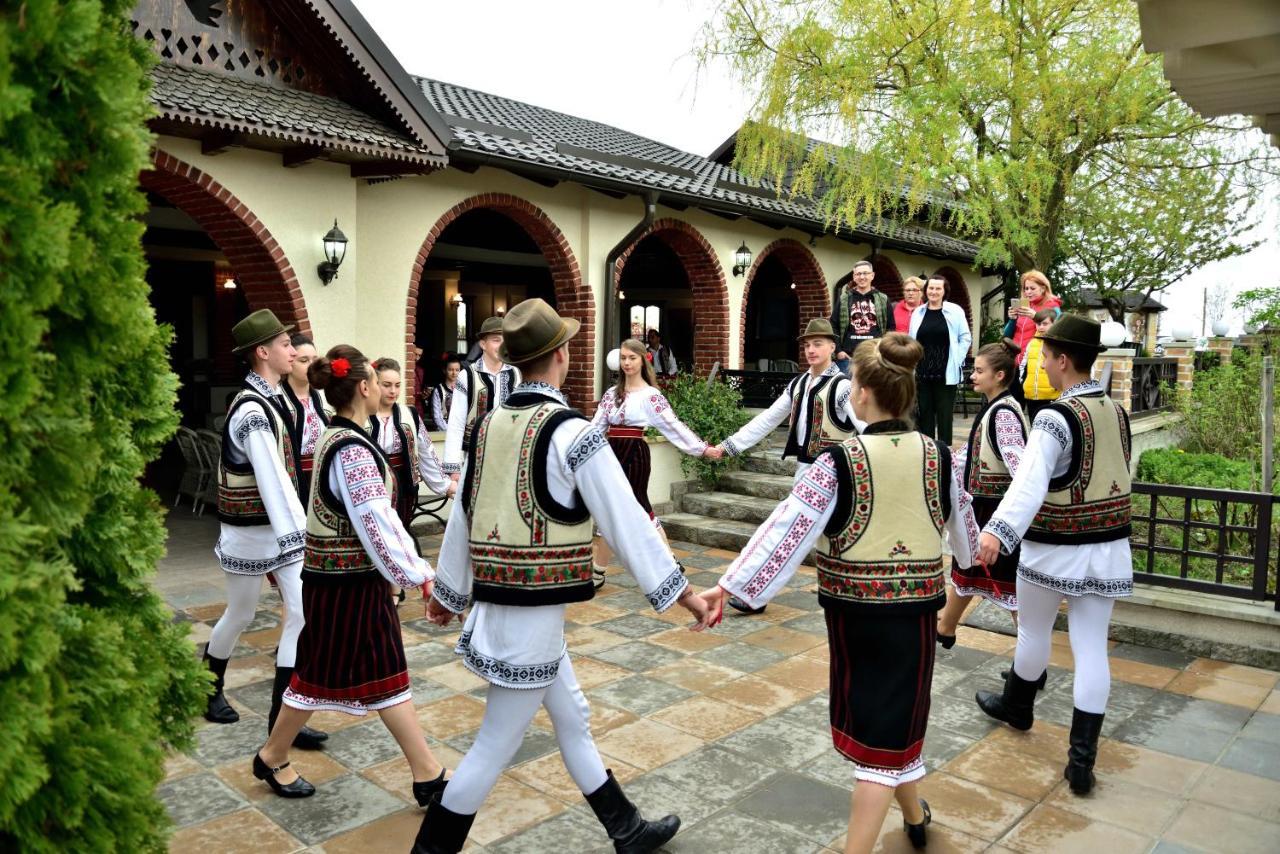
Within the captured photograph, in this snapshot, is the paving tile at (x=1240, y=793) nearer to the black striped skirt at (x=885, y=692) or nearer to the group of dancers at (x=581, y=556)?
the group of dancers at (x=581, y=556)

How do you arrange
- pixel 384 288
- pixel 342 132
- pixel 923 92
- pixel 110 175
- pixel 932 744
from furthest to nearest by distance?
pixel 923 92 < pixel 384 288 < pixel 342 132 < pixel 932 744 < pixel 110 175

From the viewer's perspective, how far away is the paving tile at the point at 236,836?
3338 millimetres

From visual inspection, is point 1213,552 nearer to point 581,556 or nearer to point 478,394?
point 581,556

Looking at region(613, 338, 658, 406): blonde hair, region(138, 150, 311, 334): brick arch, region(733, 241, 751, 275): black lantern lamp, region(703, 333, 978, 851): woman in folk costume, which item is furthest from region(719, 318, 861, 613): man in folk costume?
region(733, 241, 751, 275): black lantern lamp

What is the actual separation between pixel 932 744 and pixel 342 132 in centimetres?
645

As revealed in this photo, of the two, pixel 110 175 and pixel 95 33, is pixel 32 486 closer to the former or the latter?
pixel 110 175

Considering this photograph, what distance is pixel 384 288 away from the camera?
9.29 metres

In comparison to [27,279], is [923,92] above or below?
above

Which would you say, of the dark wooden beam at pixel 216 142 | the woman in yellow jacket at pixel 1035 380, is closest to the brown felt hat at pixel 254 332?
the dark wooden beam at pixel 216 142

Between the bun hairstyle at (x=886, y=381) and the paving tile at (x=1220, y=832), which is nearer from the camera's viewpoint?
the bun hairstyle at (x=886, y=381)

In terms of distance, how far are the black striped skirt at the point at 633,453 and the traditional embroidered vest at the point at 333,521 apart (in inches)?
144

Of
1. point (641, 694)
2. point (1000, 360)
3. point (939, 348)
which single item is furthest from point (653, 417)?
point (939, 348)

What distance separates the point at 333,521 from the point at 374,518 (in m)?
0.22

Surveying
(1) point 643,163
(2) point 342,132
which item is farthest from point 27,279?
(1) point 643,163
